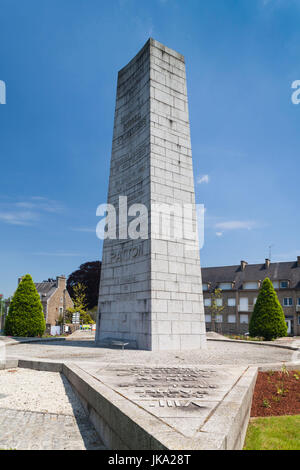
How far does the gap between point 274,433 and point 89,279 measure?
49971 millimetres

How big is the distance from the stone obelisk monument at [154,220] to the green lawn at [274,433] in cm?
752

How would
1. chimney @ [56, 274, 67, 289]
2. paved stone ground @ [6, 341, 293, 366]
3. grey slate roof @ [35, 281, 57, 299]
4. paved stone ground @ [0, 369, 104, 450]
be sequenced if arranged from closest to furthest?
paved stone ground @ [0, 369, 104, 450]
paved stone ground @ [6, 341, 293, 366]
grey slate roof @ [35, 281, 57, 299]
chimney @ [56, 274, 67, 289]

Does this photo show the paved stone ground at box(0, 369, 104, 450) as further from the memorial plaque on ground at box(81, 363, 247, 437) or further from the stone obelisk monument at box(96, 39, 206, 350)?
the stone obelisk monument at box(96, 39, 206, 350)

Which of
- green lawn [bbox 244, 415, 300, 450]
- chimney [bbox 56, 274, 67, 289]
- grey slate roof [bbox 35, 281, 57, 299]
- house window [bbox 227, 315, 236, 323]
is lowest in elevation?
house window [bbox 227, 315, 236, 323]

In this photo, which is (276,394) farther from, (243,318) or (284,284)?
(284,284)

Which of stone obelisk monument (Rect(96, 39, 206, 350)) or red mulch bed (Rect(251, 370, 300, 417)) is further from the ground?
stone obelisk monument (Rect(96, 39, 206, 350))

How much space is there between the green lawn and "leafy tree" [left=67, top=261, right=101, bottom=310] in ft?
153

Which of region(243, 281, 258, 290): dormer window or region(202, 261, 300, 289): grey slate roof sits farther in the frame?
region(243, 281, 258, 290): dormer window

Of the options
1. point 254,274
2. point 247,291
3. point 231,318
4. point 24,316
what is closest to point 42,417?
point 24,316

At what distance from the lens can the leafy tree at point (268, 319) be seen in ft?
69.2

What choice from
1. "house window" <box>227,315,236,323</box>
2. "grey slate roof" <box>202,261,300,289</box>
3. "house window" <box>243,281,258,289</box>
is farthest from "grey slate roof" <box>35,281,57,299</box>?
"house window" <box>243,281,258,289</box>

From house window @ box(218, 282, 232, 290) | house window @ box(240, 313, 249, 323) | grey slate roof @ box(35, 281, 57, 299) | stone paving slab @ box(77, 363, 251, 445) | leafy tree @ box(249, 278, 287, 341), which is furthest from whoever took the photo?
house window @ box(218, 282, 232, 290)

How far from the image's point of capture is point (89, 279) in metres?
53.0

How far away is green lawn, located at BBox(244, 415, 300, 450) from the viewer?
4.01 metres
